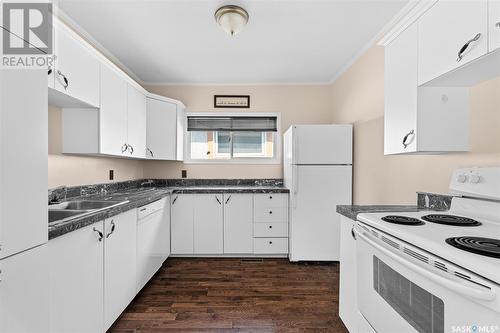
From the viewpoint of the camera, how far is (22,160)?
88 cm

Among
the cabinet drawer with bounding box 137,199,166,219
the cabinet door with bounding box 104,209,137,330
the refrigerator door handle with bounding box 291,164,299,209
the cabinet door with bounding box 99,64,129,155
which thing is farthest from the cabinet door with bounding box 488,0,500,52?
the cabinet door with bounding box 99,64,129,155

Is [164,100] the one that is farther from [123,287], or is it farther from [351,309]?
[351,309]

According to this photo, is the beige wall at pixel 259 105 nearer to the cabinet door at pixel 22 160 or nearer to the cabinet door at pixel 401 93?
the cabinet door at pixel 401 93

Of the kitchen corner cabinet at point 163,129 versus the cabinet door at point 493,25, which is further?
the kitchen corner cabinet at point 163,129

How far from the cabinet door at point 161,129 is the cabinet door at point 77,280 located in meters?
1.76

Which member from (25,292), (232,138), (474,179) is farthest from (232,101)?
(25,292)

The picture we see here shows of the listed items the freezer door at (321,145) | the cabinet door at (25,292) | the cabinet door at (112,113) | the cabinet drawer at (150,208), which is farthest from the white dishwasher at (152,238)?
the freezer door at (321,145)

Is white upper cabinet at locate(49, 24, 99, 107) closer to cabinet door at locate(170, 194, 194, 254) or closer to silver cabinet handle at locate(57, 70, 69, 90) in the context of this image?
silver cabinet handle at locate(57, 70, 69, 90)

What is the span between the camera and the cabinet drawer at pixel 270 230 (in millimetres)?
3029

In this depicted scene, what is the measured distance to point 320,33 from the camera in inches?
89.2

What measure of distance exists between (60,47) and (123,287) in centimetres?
181

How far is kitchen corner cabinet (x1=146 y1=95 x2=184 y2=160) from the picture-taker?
10.2ft

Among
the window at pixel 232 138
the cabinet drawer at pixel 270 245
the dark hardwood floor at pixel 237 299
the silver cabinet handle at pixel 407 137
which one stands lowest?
the dark hardwood floor at pixel 237 299

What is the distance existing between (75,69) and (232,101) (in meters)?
2.20
